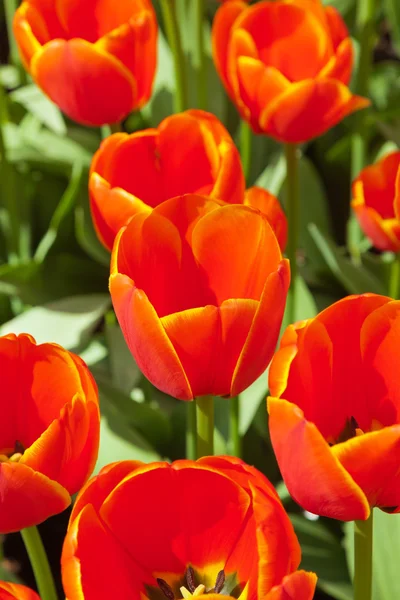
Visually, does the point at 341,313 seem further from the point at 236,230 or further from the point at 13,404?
the point at 13,404

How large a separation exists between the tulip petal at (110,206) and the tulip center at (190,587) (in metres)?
0.24

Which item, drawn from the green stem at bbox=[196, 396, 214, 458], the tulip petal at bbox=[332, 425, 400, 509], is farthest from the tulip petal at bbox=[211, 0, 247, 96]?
the tulip petal at bbox=[332, 425, 400, 509]

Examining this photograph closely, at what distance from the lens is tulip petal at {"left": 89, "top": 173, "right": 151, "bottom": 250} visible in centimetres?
60

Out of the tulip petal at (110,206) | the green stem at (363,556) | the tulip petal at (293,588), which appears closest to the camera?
the tulip petal at (293,588)

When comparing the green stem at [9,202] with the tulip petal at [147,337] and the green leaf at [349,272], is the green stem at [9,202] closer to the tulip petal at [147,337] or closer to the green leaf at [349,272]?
the green leaf at [349,272]

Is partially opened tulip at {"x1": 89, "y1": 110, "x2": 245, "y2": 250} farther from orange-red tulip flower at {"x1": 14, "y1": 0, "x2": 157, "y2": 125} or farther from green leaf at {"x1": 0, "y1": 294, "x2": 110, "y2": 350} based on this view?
green leaf at {"x1": 0, "y1": 294, "x2": 110, "y2": 350}

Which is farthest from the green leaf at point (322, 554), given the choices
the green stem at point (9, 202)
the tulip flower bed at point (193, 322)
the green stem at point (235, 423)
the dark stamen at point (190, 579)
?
the green stem at point (9, 202)

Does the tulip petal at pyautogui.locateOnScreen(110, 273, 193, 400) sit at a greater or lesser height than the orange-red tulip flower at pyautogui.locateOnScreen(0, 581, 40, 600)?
greater

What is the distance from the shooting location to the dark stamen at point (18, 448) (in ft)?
1.86

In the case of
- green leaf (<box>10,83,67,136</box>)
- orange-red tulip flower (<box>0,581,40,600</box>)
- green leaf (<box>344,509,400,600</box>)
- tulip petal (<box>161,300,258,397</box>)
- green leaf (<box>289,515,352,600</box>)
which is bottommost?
green leaf (<box>289,515,352,600</box>)

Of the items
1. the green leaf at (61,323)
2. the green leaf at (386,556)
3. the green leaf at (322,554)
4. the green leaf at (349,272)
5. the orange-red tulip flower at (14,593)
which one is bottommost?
the green leaf at (322,554)

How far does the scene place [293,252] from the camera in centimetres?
87

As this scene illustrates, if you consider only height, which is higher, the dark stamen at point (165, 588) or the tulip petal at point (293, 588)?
the tulip petal at point (293, 588)

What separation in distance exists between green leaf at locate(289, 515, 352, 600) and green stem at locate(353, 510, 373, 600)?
0.34 metres
